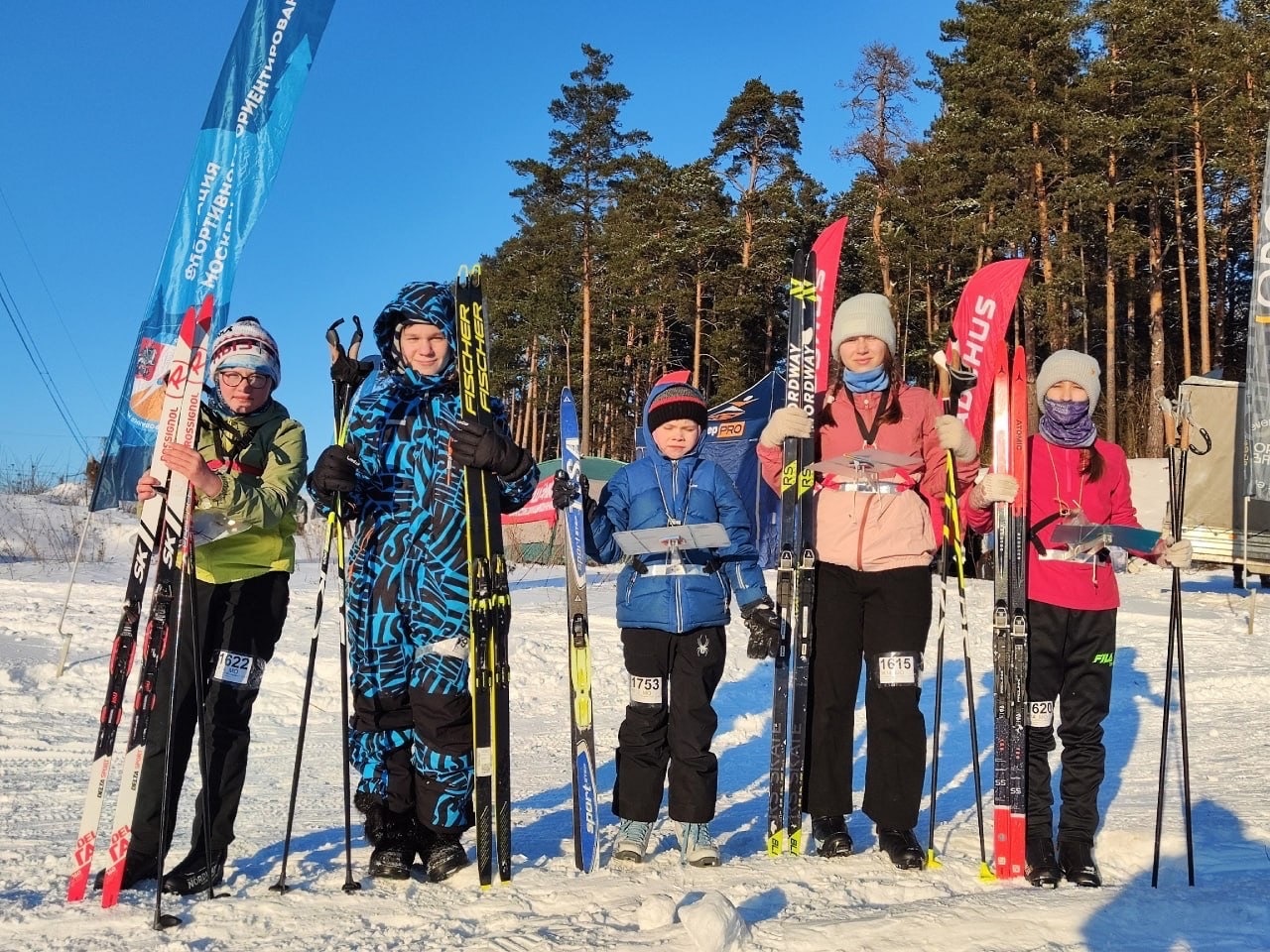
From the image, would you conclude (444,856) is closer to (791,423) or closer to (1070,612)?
(791,423)

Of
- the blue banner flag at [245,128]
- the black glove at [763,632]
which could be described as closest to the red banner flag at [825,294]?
the black glove at [763,632]

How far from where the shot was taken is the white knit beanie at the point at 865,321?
356 cm

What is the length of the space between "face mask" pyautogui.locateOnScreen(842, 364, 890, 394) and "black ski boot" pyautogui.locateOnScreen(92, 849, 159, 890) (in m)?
2.96

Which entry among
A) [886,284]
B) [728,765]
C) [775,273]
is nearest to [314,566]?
[728,765]

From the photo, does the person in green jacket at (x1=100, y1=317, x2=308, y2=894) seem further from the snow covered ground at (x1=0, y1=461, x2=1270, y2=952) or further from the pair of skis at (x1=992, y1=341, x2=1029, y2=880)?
the pair of skis at (x1=992, y1=341, x2=1029, y2=880)

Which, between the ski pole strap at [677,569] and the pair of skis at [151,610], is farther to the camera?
the ski pole strap at [677,569]

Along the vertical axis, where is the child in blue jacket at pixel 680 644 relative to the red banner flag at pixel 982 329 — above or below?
below

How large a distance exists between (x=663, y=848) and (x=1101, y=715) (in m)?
1.71

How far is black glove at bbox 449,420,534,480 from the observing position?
3.08 m

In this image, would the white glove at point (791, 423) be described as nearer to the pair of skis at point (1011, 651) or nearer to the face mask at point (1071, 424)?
the pair of skis at point (1011, 651)

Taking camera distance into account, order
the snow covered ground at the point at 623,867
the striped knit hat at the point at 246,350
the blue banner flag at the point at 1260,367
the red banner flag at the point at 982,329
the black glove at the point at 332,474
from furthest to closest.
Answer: the blue banner flag at the point at 1260,367, the red banner flag at the point at 982,329, the striped knit hat at the point at 246,350, the black glove at the point at 332,474, the snow covered ground at the point at 623,867

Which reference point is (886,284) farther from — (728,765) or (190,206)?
(190,206)

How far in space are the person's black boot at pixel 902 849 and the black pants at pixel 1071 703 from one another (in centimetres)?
44

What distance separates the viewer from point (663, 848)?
11.7 ft
